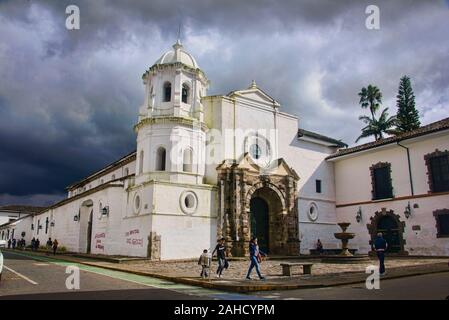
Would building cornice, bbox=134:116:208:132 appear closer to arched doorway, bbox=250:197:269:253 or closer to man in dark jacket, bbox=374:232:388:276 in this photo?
arched doorway, bbox=250:197:269:253

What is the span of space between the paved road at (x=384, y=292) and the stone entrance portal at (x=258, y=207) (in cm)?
1268

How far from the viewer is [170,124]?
24344 millimetres

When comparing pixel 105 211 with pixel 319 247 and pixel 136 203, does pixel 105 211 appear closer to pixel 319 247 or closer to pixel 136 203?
pixel 136 203

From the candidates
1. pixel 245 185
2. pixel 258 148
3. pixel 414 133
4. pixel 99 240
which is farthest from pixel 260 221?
pixel 414 133

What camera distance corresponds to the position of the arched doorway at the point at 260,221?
26913 mm

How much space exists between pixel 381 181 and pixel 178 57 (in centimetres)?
1718

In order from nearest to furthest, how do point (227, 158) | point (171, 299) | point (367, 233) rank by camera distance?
point (171, 299)
point (227, 158)
point (367, 233)

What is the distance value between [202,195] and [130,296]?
47.6 ft

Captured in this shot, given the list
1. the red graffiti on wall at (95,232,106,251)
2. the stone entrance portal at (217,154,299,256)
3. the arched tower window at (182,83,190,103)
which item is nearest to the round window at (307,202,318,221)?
the stone entrance portal at (217,154,299,256)

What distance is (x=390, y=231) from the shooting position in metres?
27.1

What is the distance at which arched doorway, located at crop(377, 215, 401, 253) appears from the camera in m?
26.4

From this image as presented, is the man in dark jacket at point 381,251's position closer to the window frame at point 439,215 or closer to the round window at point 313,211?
the window frame at point 439,215
